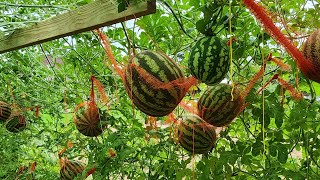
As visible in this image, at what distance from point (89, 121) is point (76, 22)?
731 millimetres

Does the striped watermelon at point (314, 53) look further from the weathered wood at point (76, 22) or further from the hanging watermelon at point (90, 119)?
the hanging watermelon at point (90, 119)

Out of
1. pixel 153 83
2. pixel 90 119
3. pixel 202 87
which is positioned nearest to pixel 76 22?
pixel 153 83

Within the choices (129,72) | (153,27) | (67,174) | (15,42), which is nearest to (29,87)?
(67,174)

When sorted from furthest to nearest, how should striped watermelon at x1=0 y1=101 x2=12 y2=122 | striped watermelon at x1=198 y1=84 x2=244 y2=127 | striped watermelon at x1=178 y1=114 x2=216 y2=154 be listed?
striped watermelon at x1=0 y1=101 x2=12 y2=122 < striped watermelon at x1=178 y1=114 x2=216 y2=154 < striped watermelon at x1=198 y1=84 x2=244 y2=127

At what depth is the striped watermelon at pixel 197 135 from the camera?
1.91 metres

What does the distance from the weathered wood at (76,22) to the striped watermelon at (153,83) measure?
159 mm

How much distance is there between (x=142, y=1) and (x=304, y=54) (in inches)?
21.5

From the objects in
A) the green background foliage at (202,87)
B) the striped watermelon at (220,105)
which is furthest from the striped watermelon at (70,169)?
the striped watermelon at (220,105)

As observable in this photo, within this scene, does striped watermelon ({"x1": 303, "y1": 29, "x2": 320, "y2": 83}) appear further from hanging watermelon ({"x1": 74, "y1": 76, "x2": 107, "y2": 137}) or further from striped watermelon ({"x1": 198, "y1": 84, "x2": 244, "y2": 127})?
hanging watermelon ({"x1": 74, "y1": 76, "x2": 107, "y2": 137})

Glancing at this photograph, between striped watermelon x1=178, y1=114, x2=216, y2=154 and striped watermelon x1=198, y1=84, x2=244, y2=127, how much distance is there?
236 millimetres

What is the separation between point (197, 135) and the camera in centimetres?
191

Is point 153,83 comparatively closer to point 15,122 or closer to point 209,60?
point 209,60

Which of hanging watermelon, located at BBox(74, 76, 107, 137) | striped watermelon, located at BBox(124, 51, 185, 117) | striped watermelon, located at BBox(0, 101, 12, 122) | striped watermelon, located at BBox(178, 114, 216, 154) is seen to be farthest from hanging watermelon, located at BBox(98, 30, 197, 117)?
striped watermelon, located at BBox(0, 101, 12, 122)

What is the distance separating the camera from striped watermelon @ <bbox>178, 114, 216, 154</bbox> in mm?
1913
